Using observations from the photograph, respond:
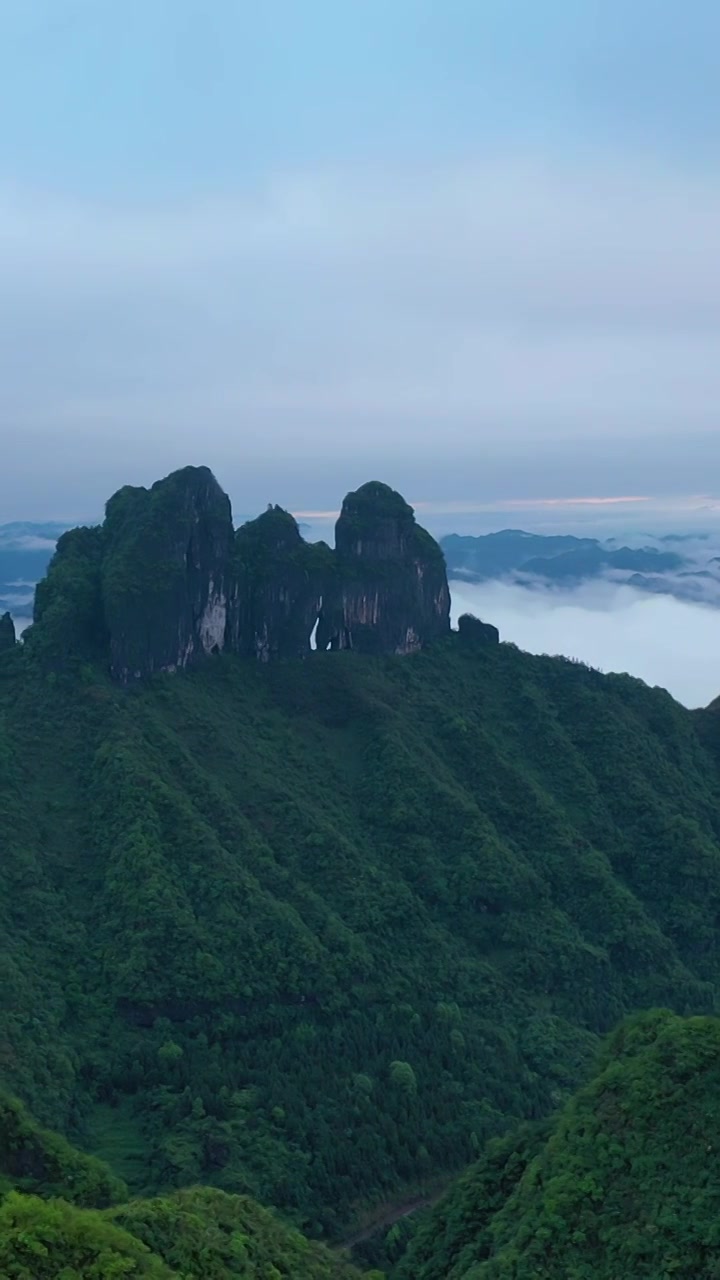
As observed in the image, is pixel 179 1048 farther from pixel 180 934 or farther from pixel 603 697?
pixel 603 697

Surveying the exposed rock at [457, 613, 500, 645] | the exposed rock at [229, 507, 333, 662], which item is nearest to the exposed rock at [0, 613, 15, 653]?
the exposed rock at [229, 507, 333, 662]

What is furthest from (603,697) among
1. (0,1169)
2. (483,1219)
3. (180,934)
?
(0,1169)

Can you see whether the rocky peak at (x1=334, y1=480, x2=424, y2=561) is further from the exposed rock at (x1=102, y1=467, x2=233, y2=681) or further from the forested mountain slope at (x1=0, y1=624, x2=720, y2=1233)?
the exposed rock at (x1=102, y1=467, x2=233, y2=681)

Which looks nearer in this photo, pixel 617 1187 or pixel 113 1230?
pixel 113 1230

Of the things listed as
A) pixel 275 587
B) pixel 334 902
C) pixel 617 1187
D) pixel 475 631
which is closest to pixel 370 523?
pixel 275 587

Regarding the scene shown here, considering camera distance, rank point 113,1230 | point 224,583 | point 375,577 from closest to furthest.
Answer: point 113,1230
point 224,583
point 375,577

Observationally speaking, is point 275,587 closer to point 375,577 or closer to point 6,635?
point 375,577

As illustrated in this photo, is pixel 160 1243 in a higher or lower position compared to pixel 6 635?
lower

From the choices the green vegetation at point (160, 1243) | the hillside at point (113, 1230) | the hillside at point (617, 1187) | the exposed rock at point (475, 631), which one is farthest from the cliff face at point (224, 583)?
the hillside at point (617, 1187)
